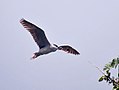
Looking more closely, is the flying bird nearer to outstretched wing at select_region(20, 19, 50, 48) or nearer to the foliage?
outstretched wing at select_region(20, 19, 50, 48)

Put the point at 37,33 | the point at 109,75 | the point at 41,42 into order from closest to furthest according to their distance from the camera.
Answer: the point at 109,75 → the point at 37,33 → the point at 41,42

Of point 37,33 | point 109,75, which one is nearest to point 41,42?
point 37,33

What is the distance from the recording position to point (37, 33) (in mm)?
12602

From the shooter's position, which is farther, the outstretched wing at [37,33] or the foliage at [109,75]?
the outstretched wing at [37,33]

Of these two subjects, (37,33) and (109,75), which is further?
(37,33)

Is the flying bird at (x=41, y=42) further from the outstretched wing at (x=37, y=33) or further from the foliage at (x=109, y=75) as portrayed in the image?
the foliage at (x=109, y=75)

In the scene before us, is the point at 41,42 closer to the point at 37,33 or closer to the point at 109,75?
the point at 37,33

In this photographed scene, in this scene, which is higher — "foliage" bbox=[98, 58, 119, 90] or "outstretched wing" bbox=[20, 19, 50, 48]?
"outstretched wing" bbox=[20, 19, 50, 48]

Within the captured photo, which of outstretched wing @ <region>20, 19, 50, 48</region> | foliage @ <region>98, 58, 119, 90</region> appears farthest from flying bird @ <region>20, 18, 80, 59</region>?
foliage @ <region>98, 58, 119, 90</region>

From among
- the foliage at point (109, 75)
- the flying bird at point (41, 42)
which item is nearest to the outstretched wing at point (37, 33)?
the flying bird at point (41, 42)

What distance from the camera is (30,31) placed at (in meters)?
12.3

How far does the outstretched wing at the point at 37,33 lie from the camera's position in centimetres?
1183

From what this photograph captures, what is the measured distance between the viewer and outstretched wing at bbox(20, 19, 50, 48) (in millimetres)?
11828

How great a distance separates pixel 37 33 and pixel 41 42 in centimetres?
57
